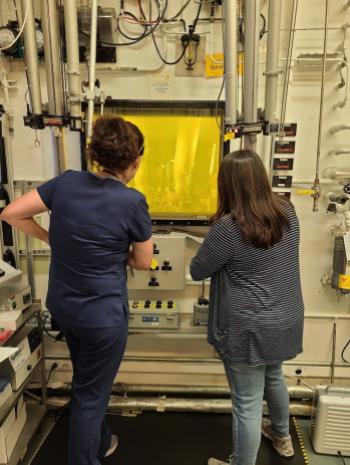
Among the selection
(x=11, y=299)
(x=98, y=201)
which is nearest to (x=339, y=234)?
(x=98, y=201)

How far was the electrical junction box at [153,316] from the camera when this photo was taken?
1945mm

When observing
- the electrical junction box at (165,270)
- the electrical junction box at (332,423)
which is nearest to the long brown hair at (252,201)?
the electrical junction box at (165,270)

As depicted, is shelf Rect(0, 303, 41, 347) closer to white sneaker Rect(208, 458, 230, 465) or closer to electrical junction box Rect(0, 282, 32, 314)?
electrical junction box Rect(0, 282, 32, 314)

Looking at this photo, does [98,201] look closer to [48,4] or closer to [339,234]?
[48,4]

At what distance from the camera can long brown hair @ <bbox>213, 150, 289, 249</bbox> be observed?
1.21 meters

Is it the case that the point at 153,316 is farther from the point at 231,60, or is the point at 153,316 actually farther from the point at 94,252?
the point at 231,60

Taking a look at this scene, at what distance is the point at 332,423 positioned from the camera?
1.77m

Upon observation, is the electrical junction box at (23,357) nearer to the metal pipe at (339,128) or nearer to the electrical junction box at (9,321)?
the electrical junction box at (9,321)

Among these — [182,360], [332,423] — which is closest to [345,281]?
[332,423]

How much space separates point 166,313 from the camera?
1.95 meters

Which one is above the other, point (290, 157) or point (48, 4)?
point (48, 4)

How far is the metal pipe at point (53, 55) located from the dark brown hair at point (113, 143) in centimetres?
53

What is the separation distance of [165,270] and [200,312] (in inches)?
12.6

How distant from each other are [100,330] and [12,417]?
889mm
